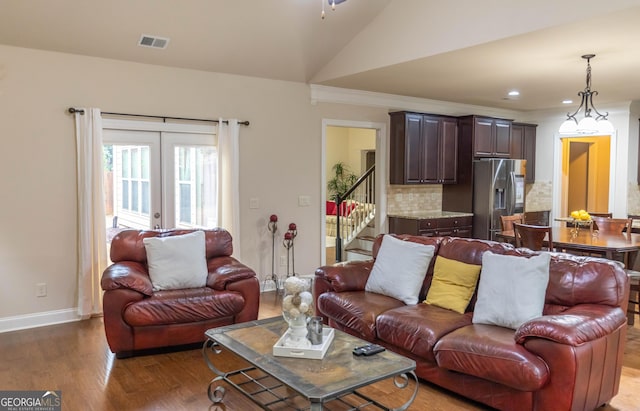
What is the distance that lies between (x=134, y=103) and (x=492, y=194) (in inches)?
196

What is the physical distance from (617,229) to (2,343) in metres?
6.27

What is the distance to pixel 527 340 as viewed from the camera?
271 cm

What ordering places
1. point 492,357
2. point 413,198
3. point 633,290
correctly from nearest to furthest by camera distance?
point 492,357 < point 633,290 < point 413,198

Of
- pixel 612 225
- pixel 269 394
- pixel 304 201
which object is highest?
pixel 304 201

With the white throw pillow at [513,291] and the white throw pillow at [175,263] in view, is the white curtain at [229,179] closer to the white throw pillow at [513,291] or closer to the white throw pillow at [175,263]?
the white throw pillow at [175,263]

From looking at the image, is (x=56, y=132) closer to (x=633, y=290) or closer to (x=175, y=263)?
(x=175, y=263)

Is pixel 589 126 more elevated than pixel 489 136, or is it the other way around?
pixel 489 136

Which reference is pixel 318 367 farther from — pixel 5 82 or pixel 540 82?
pixel 540 82

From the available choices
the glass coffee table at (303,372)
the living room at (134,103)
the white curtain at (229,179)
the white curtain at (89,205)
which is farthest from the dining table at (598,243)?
the white curtain at (89,205)

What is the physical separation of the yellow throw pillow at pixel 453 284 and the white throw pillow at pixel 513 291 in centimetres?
21

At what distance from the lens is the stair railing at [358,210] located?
7.49 m

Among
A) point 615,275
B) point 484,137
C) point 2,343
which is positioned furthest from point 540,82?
point 2,343

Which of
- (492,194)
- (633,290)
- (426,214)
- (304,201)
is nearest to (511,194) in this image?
(492,194)

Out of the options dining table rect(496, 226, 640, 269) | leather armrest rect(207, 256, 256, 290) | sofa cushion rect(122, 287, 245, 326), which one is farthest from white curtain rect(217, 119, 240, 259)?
dining table rect(496, 226, 640, 269)
